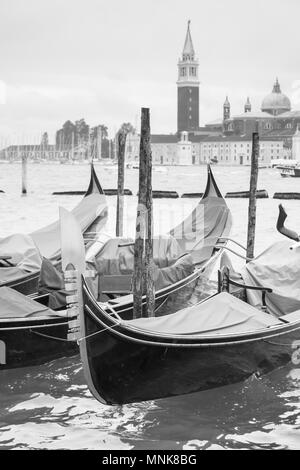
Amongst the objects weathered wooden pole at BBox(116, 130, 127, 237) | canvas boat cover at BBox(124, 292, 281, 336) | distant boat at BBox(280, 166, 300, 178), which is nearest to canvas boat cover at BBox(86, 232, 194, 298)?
canvas boat cover at BBox(124, 292, 281, 336)

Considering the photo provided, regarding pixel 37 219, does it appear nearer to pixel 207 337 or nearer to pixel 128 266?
pixel 128 266

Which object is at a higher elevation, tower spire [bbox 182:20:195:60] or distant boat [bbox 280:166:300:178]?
tower spire [bbox 182:20:195:60]

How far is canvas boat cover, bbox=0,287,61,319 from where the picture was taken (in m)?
5.27

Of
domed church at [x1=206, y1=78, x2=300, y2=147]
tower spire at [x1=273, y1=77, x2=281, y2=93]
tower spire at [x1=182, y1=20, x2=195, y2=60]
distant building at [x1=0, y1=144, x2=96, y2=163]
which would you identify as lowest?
distant building at [x1=0, y1=144, x2=96, y2=163]

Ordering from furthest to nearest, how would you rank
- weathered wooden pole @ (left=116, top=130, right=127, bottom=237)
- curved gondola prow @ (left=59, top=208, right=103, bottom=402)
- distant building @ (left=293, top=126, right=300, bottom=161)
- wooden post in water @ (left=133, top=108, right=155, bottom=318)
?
distant building @ (left=293, top=126, right=300, bottom=161) < weathered wooden pole @ (left=116, top=130, right=127, bottom=237) < wooden post in water @ (left=133, top=108, right=155, bottom=318) < curved gondola prow @ (left=59, top=208, right=103, bottom=402)

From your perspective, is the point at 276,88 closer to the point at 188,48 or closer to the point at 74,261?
the point at 188,48

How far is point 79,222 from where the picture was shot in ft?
29.2

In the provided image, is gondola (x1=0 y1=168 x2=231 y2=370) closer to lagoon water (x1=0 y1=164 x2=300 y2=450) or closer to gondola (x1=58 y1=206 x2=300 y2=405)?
lagoon water (x1=0 y1=164 x2=300 y2=450)

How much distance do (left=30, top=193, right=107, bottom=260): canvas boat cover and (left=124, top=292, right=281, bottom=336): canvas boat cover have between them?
110 inches

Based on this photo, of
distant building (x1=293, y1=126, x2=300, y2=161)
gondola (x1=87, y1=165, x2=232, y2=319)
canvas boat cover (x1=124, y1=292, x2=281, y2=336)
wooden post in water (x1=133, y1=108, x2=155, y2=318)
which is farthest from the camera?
distant building (x1=293, y1=126, x2=300, y2=161)

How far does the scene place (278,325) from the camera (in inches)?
198

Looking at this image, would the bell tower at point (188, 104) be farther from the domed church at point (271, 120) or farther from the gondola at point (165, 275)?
the gondola at point (165, 275)

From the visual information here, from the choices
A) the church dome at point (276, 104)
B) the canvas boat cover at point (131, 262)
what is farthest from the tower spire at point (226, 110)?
the canvas boat cover at point (131, 262)

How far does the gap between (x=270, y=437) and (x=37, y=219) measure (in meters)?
11.2
